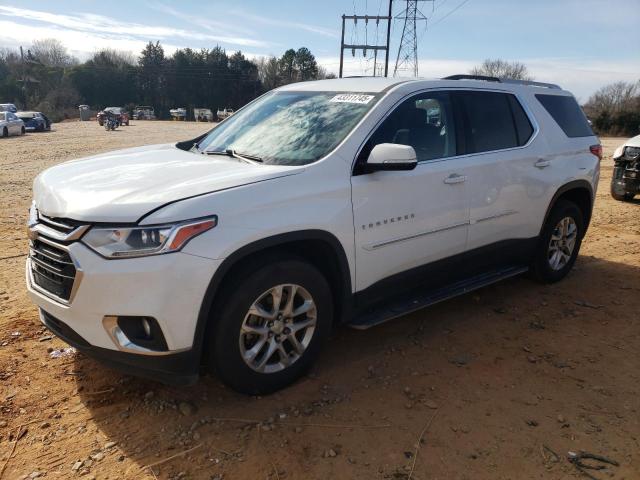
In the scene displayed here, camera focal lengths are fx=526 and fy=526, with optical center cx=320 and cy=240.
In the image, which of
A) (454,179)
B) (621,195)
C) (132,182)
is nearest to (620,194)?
(621,195)

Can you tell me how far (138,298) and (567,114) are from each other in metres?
4.54

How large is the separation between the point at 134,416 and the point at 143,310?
0.79 metres

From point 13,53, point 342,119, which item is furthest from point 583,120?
point 13,53

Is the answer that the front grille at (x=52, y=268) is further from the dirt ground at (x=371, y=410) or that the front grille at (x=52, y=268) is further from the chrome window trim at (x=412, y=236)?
the chrome window trim at (x=412, y=236)

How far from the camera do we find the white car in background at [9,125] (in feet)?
95.7

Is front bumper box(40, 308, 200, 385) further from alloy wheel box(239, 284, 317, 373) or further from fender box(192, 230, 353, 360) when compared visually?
alloy wheel box(239, 284, 317, 373)

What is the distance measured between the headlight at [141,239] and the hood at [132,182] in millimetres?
68

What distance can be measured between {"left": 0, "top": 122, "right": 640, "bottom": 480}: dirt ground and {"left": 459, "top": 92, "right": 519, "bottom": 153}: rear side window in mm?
1492

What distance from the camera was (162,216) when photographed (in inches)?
104

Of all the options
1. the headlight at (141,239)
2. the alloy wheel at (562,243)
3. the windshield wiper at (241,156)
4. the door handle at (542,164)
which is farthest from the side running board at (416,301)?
the headlight at (141,239)

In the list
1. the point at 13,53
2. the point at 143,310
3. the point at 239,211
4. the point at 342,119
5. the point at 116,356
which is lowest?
the point at 116,356

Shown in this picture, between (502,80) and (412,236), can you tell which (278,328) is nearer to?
(412,236)

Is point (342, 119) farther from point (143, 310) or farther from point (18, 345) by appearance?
point (18, 345)

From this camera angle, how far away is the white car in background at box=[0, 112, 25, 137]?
2916 centimetres
